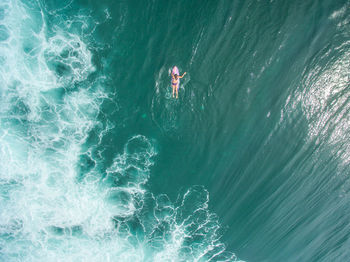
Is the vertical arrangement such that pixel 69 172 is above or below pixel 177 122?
below

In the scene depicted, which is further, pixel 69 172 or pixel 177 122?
pixel 69 172

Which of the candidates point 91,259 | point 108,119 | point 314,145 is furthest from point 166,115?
point 91,259

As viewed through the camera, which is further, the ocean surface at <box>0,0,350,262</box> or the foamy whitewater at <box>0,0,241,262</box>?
the foamy whitewater at <box>0,0,241,262</box>

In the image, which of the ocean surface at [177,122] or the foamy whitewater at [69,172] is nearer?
the ocean surface at [177,122]

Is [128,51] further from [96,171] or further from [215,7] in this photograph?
[96,171]
